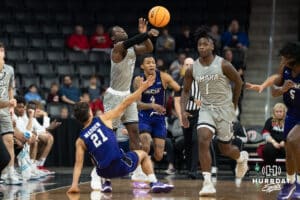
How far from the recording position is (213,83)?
400 inches

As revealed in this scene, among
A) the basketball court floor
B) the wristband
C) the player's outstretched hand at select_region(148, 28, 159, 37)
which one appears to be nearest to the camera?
the basketball court floor

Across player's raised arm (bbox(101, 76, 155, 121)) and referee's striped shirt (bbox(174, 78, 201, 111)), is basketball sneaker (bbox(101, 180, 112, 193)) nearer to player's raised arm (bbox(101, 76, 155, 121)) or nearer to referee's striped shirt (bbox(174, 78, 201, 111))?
player's raised arm (bbox(101, 76, 155, 121))

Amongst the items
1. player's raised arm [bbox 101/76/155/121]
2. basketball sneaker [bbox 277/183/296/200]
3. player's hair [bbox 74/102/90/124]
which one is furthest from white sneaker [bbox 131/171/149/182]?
basketball sneaker [bbox 277/183/296/200]

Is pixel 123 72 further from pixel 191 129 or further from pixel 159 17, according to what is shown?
pixel 191 129

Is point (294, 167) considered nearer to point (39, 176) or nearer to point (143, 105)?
point (143, 105)

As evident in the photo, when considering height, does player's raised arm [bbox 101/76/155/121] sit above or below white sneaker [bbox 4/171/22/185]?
above

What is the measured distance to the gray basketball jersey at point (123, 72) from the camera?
35.6ft

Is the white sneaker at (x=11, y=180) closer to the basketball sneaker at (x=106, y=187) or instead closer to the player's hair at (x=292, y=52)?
the basketball sneaker at (x=106, y=187)

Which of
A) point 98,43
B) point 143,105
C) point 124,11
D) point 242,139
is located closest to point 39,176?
point 143,105

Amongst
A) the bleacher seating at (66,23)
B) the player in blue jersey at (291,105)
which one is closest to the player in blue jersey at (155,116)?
the player in blue jersey at (291,105)

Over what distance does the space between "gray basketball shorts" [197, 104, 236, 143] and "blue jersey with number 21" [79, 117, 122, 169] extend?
1307 millimetres

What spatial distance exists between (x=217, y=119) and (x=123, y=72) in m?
1.54

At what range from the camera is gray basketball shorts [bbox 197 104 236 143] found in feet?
33.3

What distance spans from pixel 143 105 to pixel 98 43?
835cm
